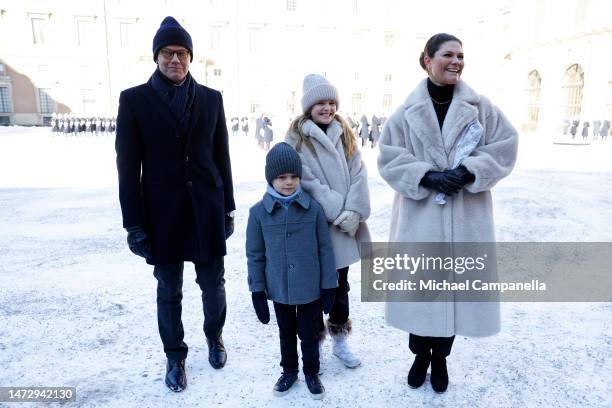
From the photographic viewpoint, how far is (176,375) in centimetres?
234

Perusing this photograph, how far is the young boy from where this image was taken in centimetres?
212

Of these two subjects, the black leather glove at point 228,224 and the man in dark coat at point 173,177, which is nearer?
the man in dark coat at point 173,177

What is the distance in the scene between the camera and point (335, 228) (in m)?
2.34

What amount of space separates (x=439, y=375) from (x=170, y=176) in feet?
5.66

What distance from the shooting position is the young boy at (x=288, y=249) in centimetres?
212

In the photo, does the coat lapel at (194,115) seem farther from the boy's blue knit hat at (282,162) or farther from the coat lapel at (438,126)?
the coat lapel at (438,126)

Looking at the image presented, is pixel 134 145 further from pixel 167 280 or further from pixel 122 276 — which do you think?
pixel 122 276

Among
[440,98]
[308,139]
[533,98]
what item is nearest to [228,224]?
[308,139]

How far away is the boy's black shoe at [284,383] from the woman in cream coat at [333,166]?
51 cm

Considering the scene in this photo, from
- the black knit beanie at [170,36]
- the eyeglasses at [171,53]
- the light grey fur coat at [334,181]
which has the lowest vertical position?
the light grey fur coat at [334,181]

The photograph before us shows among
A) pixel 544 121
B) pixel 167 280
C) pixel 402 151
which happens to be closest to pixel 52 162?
pixel 167 280

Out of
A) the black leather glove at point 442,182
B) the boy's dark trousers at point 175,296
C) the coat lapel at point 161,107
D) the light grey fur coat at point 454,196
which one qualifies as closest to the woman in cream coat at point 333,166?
the light grey fur coat at point 454,196

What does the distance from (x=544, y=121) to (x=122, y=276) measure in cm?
2569

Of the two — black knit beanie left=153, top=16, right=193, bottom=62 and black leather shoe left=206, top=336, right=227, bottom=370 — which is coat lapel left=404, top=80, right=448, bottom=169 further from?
black leather shoe left=206, top=336, right=227, bottom=370
